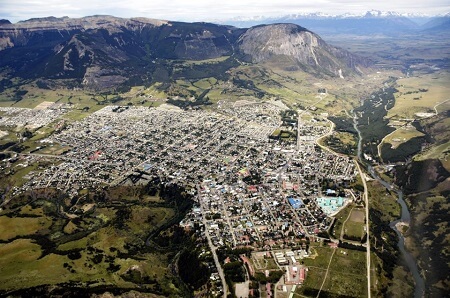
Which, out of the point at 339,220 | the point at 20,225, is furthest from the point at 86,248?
the point at 339,220

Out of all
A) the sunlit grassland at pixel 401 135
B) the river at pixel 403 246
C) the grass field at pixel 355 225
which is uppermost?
the sunlit grassland at pixel 401 135

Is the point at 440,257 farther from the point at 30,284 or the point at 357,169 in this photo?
the point at 30,284

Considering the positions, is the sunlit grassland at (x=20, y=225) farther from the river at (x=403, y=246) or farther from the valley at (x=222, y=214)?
the river at (x=403, y=246)

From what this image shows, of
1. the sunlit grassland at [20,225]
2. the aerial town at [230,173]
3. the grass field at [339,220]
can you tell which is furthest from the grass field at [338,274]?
the sunlit grassland at [20,225]

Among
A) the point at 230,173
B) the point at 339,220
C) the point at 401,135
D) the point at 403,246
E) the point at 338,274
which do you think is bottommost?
the point at 403,246

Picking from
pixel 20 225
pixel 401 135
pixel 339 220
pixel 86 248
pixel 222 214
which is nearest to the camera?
pixel 86 248

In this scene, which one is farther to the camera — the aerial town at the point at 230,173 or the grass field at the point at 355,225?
the aerial town at the point at 230,173

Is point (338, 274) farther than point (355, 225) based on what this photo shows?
No

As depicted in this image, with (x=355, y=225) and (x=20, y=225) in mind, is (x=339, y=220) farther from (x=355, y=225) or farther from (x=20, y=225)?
(x=20, y=225)

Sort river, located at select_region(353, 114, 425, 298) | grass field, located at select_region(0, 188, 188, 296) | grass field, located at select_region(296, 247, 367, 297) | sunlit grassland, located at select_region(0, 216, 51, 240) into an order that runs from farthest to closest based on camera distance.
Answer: sunlit grassland, located at select_region(0, 216, 51, 240)
river, located at select_region(353, 114, 425, 298)
grass field, located at select_region(0, 188, 188, 296)
grass field, located at select_region(296, 247, 367, 297)

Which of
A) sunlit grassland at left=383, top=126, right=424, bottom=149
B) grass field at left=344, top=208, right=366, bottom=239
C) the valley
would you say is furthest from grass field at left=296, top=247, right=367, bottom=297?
sunlit grassland at left=383, top=126, right=424, bottom=149

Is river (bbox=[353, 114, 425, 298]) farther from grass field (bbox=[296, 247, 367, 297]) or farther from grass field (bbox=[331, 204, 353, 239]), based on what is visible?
grass field (bbox=[331, 204, 353, 239])
